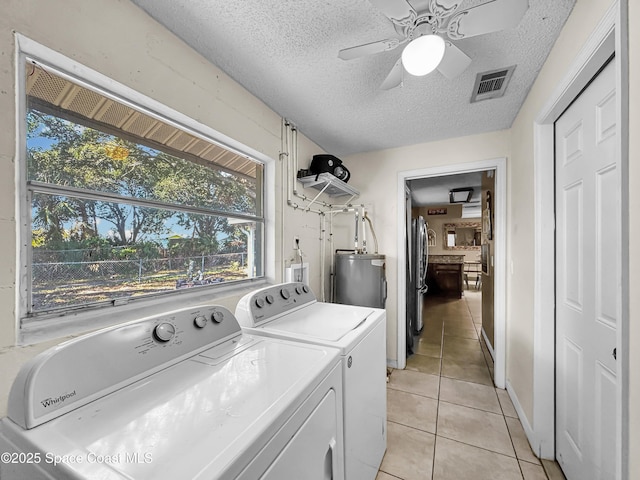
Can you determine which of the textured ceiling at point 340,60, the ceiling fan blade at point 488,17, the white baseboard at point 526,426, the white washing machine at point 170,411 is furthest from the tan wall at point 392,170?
the white washing machine at point 170,411

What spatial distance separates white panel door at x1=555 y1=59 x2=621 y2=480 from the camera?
106cm

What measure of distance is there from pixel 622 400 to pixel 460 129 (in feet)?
7.56

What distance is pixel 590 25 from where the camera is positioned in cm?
105

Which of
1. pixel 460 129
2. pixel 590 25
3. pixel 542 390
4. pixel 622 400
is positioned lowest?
pixel 542 390

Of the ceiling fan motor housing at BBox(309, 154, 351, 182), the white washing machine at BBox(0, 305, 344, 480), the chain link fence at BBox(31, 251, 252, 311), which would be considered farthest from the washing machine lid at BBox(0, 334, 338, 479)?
the ceiling fan motor housing at BBox(309, 154, 351, 182)

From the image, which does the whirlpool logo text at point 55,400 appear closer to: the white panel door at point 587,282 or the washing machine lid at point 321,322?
the washing machine lid at point 321,322

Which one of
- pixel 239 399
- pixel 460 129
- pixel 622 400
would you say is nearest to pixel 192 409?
pixel 239 399

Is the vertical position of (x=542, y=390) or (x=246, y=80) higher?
(x=246, y=80)

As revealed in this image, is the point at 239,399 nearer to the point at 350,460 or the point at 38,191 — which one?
the point at 350,460

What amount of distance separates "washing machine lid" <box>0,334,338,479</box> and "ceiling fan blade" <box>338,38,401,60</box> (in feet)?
4.56

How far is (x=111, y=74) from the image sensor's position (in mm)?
1123

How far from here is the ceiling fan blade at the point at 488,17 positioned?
961 millimetres

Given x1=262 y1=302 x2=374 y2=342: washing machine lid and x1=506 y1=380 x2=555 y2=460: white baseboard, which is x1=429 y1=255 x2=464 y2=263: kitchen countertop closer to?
x1=506 y1=380 x2=555 y2=460: white baseboard

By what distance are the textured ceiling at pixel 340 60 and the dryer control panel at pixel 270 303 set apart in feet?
4.53
